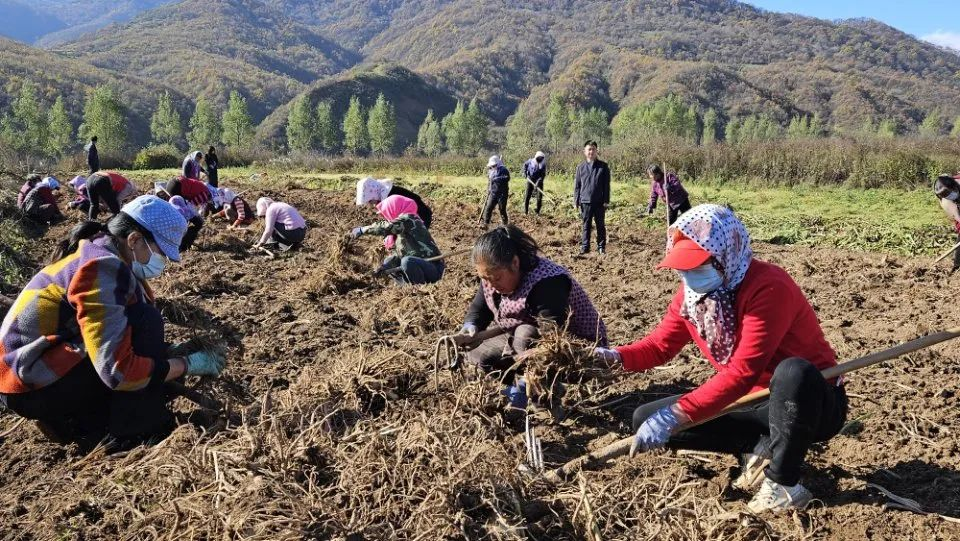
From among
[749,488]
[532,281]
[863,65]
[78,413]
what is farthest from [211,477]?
[863,65]

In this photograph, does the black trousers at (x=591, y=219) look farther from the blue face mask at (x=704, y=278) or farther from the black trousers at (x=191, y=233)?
the blue face mask at (x=704, y=278)

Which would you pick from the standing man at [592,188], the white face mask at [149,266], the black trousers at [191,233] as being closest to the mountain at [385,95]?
the black trousers at [191,233]

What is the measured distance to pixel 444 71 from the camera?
140 m

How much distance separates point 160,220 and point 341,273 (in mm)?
3318

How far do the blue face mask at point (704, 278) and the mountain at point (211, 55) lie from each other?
109 m

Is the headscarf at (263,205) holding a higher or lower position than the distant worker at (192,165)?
lower

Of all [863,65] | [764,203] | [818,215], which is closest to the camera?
[818,215]

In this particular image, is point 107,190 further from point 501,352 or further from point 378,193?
point 501,352

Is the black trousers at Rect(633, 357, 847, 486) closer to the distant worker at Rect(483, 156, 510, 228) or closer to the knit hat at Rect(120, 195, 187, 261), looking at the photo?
the knit hat at Rect(120, 195, 187, 261)

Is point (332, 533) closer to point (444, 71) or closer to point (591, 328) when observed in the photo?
point (591, 328)

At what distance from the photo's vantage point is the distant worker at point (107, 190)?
29.4ft

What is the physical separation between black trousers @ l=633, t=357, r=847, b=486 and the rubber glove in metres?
0.42

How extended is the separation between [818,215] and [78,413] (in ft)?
37.3

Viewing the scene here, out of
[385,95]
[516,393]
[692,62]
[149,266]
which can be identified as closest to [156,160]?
[149,266]
